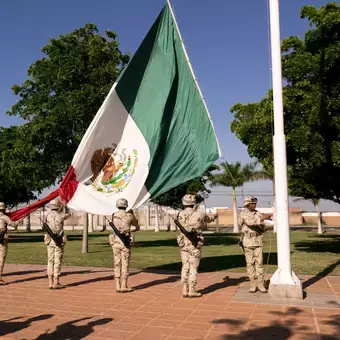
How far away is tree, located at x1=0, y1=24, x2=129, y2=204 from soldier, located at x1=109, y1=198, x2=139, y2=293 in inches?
390

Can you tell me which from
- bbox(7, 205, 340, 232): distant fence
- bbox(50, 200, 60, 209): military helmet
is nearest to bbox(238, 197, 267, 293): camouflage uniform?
bbox(50, 200, 60, 209): military helmet

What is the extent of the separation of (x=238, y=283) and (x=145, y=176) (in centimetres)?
319

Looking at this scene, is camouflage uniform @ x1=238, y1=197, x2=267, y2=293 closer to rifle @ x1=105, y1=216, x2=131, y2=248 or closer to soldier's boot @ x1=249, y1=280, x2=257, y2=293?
soldier's boot @ x1=249, y1=280, x2=257, y2=293

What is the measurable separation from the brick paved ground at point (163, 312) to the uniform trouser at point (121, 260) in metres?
0.43

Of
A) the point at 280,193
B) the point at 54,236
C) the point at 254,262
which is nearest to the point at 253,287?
the point at 254,262

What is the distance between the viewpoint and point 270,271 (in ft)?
37.3

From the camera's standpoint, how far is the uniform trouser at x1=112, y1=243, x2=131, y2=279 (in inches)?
334

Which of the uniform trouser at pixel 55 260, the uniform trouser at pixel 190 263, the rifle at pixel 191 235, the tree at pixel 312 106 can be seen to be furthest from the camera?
the tree at pixel 312 106

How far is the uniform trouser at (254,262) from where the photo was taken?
8133 millimetres

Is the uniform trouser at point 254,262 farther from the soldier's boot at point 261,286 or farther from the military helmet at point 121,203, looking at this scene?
the military helmet at point 121,203

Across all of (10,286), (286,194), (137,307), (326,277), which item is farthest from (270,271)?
(10,286)

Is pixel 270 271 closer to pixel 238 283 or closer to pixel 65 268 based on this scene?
pixel 238 283

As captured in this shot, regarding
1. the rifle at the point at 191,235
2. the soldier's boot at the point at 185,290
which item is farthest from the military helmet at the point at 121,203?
the soldier's boot at the point at 185,290

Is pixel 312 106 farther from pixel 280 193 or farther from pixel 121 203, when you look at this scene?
pixel 121 203
